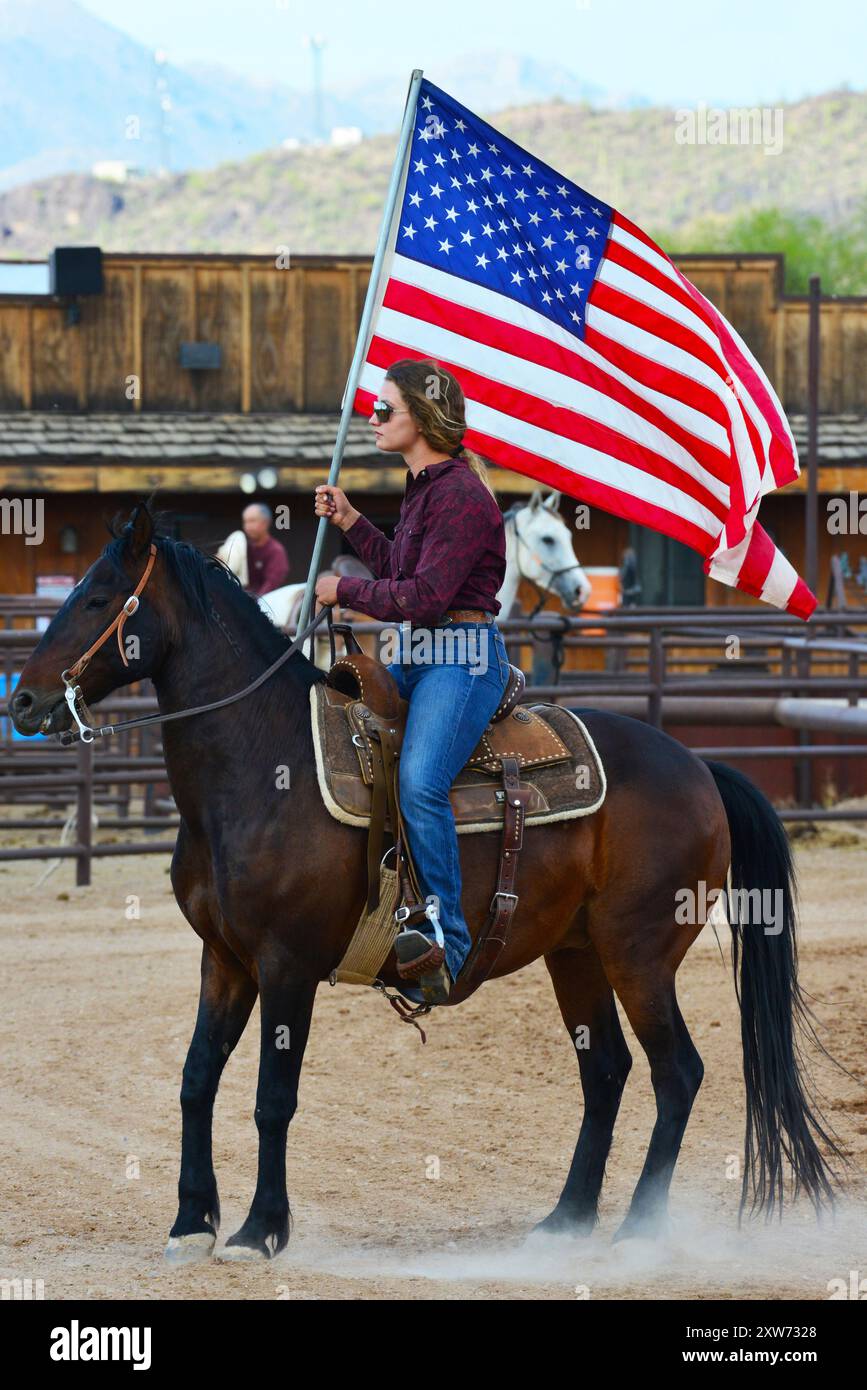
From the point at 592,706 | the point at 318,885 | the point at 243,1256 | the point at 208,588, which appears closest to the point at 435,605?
the point at 208,588

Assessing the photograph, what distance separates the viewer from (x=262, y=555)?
1254 centimetres

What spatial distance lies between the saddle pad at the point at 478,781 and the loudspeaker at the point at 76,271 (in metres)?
14.2

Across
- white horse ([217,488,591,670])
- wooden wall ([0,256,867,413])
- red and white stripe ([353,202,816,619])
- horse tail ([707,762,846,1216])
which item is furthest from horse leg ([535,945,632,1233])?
wooden wall ([0,256,867,413])

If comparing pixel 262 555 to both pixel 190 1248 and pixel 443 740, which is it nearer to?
pixel 443 740

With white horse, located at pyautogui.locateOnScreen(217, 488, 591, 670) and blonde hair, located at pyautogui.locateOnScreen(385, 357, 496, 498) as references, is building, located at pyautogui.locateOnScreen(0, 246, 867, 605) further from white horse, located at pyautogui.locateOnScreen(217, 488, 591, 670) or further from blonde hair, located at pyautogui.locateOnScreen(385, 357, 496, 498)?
blonde hair, located at pyautogui.locateOnScreen(385, 357, 496, 498)

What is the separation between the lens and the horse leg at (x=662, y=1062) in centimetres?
500

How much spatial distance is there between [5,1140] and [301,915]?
6.51 ft

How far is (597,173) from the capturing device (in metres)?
85.4

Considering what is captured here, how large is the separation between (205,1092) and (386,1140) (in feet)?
4.79

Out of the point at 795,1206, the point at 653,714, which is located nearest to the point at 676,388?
the point at 795,1206

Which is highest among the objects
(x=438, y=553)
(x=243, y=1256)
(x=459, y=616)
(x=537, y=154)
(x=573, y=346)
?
(x=537, y=154)

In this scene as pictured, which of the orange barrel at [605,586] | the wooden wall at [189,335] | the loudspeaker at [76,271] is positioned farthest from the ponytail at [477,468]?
the loudspeaker at [76,271]

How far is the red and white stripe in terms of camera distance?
5816mm

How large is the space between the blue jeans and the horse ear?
2.51 feet
